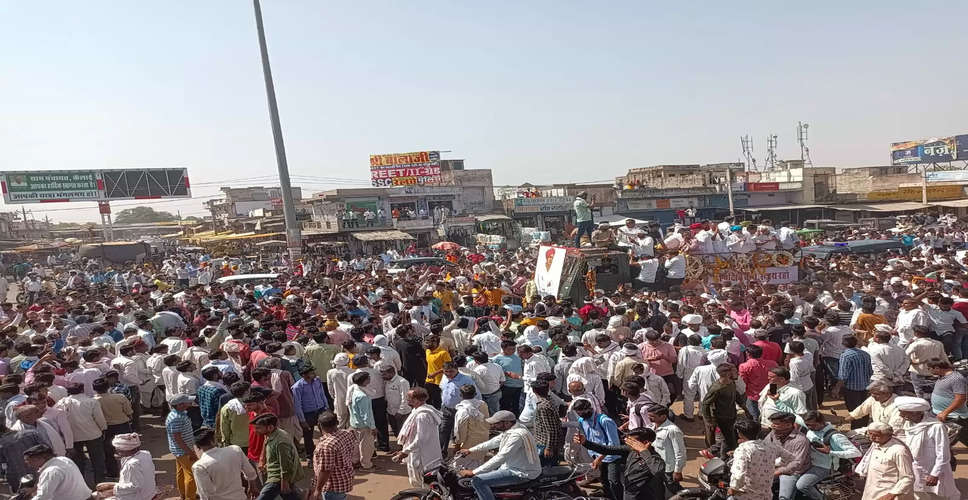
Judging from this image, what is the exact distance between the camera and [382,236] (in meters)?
32.1

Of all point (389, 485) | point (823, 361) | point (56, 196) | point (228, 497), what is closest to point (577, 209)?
point (823, 361)

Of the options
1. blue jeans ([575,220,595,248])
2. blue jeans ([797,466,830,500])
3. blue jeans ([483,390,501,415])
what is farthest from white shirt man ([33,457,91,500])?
blue jeans ([575,220,595,248])

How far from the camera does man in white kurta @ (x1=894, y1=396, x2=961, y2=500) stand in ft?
15.1

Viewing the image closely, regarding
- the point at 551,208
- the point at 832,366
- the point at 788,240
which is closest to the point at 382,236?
the point at 551,208

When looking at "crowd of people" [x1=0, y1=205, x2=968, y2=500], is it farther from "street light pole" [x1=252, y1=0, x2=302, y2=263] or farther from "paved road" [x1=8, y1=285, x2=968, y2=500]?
"street light pole" [x1=252, y1=0, x2=302, y2=263]

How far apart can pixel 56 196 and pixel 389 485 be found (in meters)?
39.4

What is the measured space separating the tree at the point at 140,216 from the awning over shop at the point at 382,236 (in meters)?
77.4

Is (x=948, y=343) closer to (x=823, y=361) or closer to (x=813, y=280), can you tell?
(x=823, y=361)

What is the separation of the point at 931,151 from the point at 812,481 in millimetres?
54185

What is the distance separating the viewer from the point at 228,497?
186 inches

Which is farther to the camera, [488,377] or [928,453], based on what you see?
[488,377]

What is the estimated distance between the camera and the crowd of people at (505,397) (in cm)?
475

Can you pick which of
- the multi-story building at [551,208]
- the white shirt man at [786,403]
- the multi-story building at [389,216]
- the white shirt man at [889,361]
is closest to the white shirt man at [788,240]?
the white shirt man at [889,361]

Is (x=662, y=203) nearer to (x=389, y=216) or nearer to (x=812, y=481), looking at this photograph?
(x=389, y=216)
